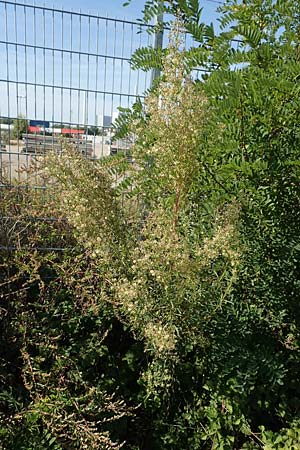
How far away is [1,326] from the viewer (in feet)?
7.77

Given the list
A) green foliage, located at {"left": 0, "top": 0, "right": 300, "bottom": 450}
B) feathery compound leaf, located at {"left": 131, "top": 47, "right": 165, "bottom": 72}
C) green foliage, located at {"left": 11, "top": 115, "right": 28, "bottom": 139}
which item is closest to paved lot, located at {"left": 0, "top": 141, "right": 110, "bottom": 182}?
green foliage, located at {"left": 11, "top": 115, "right": 28, "bottom": 139}

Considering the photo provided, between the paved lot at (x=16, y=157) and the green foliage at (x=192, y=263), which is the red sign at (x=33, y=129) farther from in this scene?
the green foliage at (x=192, y=263)

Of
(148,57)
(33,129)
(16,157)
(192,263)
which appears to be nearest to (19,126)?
(33,129)

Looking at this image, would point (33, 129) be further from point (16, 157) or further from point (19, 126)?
point (16, 157)

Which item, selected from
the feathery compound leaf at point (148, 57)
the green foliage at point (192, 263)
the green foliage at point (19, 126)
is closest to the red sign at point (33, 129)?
the green foliage at point (19, 126)

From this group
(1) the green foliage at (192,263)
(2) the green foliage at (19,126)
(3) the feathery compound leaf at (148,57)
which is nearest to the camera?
(1) the green foliage at (192,263)

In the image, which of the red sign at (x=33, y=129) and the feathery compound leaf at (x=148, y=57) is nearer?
the feathery compound leaf at (x=148, y=57)

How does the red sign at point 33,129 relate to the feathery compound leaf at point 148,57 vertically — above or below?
below

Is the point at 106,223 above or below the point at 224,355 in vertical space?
above

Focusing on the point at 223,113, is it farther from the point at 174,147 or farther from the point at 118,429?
the point at 118,429

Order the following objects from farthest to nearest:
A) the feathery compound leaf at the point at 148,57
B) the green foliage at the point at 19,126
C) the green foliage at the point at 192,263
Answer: the green foliage at the point at 19,126 → the feathery compound leaf at the point at 148,57 → the green foliage at the point at 192,263

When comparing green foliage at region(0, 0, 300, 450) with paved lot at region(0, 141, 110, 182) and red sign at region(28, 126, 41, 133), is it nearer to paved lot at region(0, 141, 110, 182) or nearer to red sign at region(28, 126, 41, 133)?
paved lot at region(0, 141, 110, 182)

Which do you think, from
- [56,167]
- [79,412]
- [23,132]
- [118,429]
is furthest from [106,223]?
[23,132]

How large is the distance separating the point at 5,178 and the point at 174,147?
1720mm
